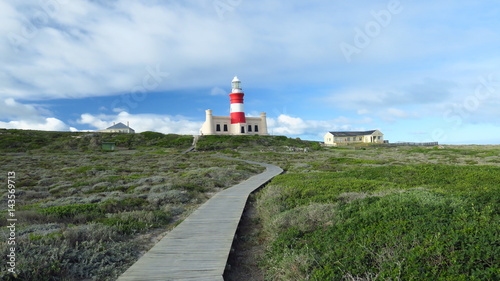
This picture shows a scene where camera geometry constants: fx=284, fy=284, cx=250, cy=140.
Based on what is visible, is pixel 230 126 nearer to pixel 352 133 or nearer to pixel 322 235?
pixel 352 133

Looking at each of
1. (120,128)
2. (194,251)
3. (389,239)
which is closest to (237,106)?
(120,128)

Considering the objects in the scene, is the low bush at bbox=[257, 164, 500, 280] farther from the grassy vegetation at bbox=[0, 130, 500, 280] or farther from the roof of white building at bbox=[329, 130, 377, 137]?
the roof of white building at bbox=[329, 130, 377, 137]

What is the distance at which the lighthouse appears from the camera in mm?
76625

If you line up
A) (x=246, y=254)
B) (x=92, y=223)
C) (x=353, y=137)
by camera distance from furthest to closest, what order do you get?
(x=353, y=137) → (x=92, y=223) → (x=246, y=254)

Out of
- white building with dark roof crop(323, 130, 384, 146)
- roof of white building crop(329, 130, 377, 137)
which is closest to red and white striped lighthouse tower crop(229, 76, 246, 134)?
white building with dark roof crop(323, 130, 384, 146)

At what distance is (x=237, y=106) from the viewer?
77062mm

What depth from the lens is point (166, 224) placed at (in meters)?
10.6

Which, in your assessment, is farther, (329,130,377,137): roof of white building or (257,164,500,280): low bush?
(329,130,377,137): roof of white building

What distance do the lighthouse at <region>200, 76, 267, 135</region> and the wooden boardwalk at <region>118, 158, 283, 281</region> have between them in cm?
6715

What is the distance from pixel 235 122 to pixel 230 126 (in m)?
2.91

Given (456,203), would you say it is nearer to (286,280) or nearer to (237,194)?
(286,280)

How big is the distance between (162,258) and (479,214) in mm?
7691

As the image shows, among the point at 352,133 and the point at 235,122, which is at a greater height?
the point at 235,122

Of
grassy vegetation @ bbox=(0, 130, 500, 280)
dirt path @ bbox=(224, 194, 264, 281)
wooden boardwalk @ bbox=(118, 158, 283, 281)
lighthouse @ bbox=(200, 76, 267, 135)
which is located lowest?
dirt path @ bbox=(224, 194, 264, 281)
